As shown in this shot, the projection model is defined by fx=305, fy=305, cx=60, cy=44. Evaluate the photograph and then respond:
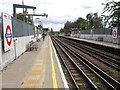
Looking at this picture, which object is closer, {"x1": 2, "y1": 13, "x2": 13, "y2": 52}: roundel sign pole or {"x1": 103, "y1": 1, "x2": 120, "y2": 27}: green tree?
{"x1": 2, "y1": 13, "x2": 13, "y2": 52}: roundel sign pole

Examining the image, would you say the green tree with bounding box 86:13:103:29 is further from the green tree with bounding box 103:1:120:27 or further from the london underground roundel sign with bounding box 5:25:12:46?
the london underground roundel sign with bounding box 5:25:12:46

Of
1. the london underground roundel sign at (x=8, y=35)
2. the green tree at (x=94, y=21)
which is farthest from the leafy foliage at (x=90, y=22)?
the london underground roundel sign at (x=8, y=35)

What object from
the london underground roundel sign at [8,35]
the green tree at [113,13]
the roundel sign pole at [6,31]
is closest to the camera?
the roundel sign pole at [6,31]

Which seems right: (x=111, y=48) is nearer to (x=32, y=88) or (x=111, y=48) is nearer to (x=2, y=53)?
(x=2, y=53)

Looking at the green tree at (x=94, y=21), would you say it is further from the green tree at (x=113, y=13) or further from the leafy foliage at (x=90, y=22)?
the green tree at (x=113, y=13)

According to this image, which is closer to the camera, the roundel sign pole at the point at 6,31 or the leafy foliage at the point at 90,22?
the roundel sign pole at the point at 6,31

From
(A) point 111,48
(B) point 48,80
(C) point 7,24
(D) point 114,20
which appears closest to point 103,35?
(D) point 114,20

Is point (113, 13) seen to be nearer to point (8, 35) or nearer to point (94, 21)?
point (8, 35)

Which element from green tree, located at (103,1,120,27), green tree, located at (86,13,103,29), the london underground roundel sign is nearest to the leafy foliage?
green tree, located at (86,13,103,29)

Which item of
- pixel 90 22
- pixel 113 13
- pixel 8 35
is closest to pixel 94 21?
pixel 90 22

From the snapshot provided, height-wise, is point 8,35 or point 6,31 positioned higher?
point 6,31

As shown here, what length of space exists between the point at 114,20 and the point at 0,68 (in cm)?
4098

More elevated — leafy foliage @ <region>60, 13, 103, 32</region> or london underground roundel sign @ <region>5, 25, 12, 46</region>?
leafy foliage @ <region>60, 13, 103, 32</region>

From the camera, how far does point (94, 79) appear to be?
50.5 feet
